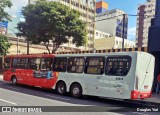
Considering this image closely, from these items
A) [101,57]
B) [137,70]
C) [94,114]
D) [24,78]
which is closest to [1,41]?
[24,78]

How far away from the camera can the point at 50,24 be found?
99.8ft

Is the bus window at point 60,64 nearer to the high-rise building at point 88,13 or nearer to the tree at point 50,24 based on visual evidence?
the tree at point 50,24

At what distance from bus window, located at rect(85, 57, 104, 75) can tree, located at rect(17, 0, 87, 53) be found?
15320 millimetres

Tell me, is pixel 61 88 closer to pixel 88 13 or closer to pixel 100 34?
pixel 88 13

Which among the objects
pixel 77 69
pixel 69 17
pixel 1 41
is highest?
pixel 69 17

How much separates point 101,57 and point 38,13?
17985 mm

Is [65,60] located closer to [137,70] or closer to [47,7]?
[137,70]

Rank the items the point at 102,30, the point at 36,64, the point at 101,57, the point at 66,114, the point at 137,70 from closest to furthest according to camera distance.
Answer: the point at 66,114
the point at 137,70
the point at 101,57
the point at 36,64
the point at 102,30

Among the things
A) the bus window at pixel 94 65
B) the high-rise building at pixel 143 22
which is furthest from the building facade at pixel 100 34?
the bus window at pixel 94 65

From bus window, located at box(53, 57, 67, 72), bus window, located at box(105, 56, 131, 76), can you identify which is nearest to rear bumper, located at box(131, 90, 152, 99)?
bus window, located at box(105, 56, 131, 76)

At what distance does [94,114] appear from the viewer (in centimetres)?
1036

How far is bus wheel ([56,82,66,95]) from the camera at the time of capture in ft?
56.6

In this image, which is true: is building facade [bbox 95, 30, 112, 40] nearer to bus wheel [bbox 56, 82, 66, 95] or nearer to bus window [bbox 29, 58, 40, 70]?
bus window [bbox 29, 58, 40, 70]

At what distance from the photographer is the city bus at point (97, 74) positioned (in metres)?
13.8
